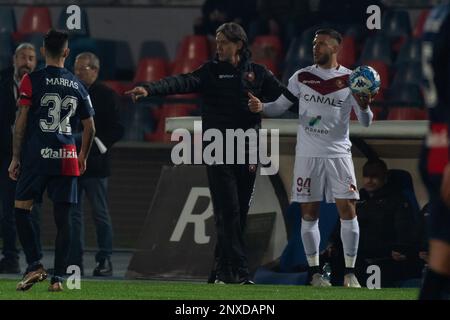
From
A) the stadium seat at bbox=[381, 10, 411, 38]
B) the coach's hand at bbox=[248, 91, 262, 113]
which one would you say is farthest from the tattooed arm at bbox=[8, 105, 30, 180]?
the stadium seat at bbox=[381, 10, 411, 38]

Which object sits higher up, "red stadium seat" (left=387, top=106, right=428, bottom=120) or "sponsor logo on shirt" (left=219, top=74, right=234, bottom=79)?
"sponsor logo on shirt" (left=219, top=74, right=234, bottom=79)

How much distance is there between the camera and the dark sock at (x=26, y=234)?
396 inches

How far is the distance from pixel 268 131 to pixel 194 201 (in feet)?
2.89

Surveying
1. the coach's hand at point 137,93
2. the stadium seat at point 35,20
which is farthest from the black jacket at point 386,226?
the stadium seat at point 35,20

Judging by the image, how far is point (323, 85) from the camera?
36.4 ft

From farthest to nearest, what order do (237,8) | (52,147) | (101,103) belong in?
(237,8), (101,103), (52,147)

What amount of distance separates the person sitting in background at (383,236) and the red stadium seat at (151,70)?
265 inches

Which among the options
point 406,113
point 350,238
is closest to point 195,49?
point 406,113

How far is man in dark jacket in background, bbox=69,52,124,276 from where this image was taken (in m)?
12.7

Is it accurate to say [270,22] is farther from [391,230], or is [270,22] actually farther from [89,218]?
[391,230]

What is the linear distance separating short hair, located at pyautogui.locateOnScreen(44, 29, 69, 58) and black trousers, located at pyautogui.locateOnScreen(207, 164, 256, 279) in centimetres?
176

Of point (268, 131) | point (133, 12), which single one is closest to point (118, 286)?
point (268, 131)

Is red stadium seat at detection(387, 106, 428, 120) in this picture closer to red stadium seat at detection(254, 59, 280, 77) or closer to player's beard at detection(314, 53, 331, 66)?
red stadium seat at detection(254, 59, 280, 77)

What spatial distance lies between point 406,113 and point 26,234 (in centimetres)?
622
